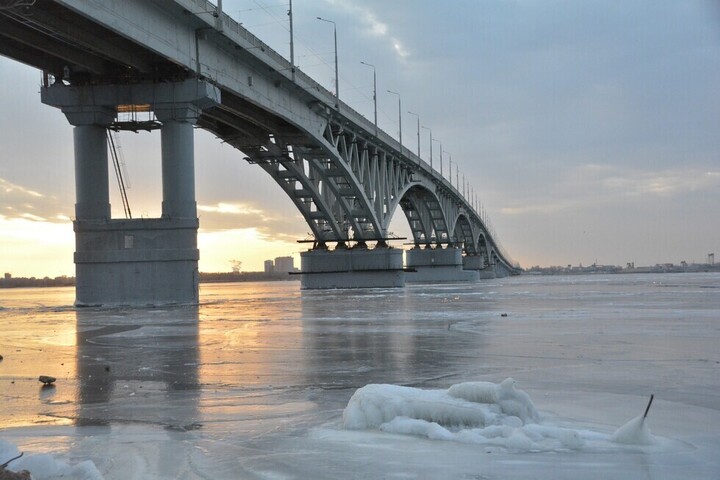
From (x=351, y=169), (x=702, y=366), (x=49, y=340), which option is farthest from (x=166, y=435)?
(x=351, y=169)

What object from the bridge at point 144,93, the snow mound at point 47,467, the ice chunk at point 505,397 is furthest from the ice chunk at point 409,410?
the bridge at point 144,93

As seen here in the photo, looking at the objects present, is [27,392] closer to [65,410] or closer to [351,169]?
[65,410]

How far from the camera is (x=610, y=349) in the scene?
11672mm

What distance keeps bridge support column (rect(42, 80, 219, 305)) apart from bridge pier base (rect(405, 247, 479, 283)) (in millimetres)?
Result: 73772

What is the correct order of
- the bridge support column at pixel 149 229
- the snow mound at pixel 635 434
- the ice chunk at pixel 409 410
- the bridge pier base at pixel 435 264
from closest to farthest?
the snow mound at pixel 635 434, the ice chunk at pixel 409 410, the bridge support column at pixel 149 229, the bridge pier base at pixel 435 264

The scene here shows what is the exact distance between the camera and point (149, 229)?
103 ft

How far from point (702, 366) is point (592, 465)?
5503 millimetres

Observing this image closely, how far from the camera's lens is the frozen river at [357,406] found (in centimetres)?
504

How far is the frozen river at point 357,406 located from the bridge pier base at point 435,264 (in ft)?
293

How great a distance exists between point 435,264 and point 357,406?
98.6 m

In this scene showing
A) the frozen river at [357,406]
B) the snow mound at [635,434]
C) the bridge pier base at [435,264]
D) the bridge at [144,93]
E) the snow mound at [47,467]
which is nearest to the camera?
the snow mound at [47,467]

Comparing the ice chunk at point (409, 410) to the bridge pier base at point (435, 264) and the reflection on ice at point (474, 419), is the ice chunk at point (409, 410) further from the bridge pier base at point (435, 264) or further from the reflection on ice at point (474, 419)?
the bridge pier base at point (435, 264)

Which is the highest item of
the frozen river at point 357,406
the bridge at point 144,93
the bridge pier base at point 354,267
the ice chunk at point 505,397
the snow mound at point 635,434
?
the bridge at point 144,93

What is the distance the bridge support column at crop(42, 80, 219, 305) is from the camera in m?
31.2
